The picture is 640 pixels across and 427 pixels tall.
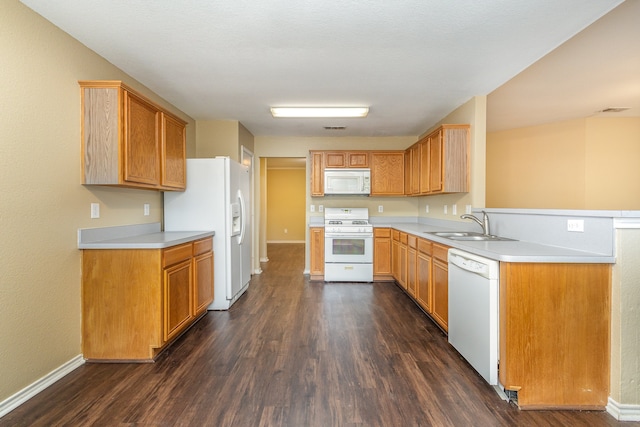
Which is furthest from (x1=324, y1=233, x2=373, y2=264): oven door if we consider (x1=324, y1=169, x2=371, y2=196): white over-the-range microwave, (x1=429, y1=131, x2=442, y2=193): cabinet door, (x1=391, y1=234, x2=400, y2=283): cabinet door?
(x1=429, y1=131, x2=442, y2=193): cabinet door

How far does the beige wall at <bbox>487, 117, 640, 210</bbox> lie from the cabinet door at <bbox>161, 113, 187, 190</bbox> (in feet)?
17.0

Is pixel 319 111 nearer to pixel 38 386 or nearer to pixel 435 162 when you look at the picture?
pixel 435 162

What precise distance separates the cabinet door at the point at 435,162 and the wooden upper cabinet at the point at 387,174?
1.13m

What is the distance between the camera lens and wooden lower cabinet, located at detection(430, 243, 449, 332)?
2682 millimetres

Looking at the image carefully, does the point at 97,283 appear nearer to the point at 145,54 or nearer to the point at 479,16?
the point at 145,54

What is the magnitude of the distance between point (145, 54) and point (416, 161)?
3.58m

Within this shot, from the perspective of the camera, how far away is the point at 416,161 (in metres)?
4.55

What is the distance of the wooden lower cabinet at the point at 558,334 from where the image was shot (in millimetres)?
1754

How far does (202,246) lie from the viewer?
314cm

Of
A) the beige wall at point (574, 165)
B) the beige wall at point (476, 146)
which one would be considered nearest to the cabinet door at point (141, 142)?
the beige wall at point (476, 146)

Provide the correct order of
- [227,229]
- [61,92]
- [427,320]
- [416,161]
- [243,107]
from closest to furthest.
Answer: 1. [61,92]
2. [427,320]
3. [227,229]
4. [243,107]
5. [416,161]

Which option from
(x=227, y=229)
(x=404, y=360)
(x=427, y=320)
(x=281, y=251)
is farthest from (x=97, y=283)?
(x=281, y=251)

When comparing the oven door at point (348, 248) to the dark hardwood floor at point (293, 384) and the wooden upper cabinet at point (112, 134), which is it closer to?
the dark hardwood floor at point (293, 384)

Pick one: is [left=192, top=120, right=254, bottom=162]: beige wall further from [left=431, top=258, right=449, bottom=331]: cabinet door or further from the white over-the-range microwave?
[left=431, top=258, right=449, bottom=331]: cabinet door
